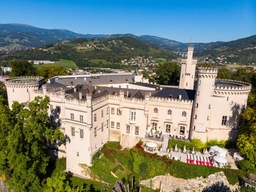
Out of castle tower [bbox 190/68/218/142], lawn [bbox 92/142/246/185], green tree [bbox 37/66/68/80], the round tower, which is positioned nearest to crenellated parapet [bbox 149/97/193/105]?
castle tower [bbox 190/68/218/142]

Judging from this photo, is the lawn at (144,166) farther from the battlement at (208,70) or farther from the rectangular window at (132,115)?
the battlement at (208,70)

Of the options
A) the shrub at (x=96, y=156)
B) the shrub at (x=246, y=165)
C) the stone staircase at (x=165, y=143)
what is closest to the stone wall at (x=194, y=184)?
the shrub at (x=246, y=165)

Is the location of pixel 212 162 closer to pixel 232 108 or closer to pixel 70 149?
pixel 232 108

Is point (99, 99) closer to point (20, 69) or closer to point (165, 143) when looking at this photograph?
point (165, 143)

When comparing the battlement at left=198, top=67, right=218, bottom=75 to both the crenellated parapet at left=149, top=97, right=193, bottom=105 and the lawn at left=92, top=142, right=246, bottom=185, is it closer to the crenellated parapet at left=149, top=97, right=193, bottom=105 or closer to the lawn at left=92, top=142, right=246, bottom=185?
the crenellated parapet at left=149, top=97, right=193, bottom=105

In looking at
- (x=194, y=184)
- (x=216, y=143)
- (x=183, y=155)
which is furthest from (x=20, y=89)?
(x=216, y=143)

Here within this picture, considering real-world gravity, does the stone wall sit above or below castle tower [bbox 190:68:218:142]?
below
